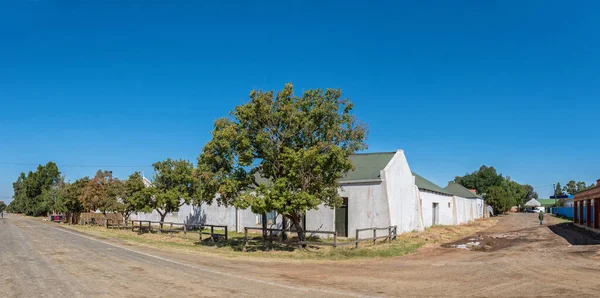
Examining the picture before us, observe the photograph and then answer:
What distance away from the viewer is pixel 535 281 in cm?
1233

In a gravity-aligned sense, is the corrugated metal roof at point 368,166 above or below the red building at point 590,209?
above

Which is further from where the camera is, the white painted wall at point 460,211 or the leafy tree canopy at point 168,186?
the white painted wall at point 460,211

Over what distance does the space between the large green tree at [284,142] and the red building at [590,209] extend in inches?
1017

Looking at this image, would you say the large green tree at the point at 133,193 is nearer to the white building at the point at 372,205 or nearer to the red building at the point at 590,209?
the white building at the point at 372,205

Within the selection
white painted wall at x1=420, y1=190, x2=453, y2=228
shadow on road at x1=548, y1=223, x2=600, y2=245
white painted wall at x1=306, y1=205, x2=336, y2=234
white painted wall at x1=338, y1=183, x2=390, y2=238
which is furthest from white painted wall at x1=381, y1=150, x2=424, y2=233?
shadow on road at x1=548, y1=223, x2=600, y2=245

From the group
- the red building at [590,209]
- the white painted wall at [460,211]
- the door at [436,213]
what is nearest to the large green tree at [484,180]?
the white painted wall at [460,211]

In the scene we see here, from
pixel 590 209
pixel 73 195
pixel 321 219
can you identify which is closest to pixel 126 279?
pixel 321 219

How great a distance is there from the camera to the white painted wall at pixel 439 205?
37.4 meters

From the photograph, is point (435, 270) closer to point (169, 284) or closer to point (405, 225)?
point (169, 284)

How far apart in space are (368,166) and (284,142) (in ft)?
37.8

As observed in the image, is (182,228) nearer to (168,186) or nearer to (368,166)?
(168,186)

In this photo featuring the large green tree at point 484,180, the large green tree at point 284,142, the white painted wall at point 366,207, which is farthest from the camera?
the large green tree at point 484,180

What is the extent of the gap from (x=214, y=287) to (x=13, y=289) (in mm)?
5035

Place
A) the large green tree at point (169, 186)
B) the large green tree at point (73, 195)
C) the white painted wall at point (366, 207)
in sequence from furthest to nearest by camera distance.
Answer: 1. the large green tree at point (73, 195)
2. the large green tree at point (169, 186)
3. the white painted wall at point (366, 207)
